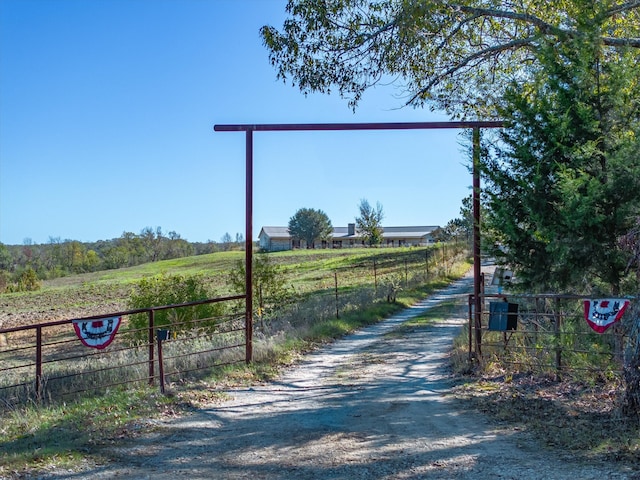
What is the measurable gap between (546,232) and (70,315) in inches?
1333

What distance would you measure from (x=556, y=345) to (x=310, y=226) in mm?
98351

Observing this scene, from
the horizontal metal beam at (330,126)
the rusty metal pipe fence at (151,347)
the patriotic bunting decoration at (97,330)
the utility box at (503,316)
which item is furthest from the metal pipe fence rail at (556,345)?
the patriotic bunting decoration at (97,330)

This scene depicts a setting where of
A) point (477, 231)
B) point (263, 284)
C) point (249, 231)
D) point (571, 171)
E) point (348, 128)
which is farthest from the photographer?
point (263, 284)

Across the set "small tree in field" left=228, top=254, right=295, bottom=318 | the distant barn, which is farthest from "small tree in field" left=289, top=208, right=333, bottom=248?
"small tree in field" left=228, top=254, right=295, bottom=318

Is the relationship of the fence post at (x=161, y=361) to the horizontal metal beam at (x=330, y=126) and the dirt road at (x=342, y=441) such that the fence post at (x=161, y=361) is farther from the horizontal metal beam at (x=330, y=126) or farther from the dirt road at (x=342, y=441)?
the horizontal metal beam at (x=330, y=126)

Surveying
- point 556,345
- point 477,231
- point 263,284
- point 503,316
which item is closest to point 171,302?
point 263,284

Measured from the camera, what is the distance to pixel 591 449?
565 centimetres

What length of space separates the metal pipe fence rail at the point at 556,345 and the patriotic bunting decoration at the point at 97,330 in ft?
19.0

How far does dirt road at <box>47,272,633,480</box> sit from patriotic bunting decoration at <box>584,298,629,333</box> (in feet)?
6.39

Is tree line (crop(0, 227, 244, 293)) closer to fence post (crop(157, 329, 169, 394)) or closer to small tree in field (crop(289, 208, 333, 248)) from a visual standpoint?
small tree in field (crop(289, 208, 333, 248))

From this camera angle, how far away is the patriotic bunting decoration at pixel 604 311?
712 cm

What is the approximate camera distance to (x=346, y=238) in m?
110

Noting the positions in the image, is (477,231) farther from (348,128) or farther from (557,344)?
(348,128)

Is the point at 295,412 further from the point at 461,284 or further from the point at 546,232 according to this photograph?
the point at 461,284
